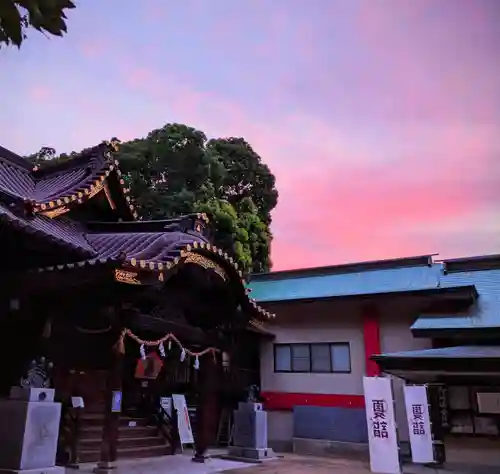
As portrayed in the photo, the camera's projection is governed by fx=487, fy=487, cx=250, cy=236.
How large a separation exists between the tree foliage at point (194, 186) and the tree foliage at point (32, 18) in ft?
66.1

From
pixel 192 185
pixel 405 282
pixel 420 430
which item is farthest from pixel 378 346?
pixel 192 185

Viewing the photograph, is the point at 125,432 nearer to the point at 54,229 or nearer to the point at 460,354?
the point at 54,229

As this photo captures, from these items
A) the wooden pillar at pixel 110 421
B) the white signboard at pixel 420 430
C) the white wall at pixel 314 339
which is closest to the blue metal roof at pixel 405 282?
the white wall at pixel 314 339

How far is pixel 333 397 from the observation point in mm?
16625

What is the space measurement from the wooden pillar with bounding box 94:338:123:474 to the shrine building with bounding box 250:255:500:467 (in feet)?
19.8

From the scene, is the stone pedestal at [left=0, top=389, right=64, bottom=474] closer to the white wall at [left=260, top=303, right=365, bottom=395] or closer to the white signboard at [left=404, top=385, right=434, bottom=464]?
the white signboard at [left=404, top=385, right=434, bottom=464]

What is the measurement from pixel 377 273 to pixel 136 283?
467 inches

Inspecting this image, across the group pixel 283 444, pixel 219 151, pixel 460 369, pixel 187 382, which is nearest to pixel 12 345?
pixel 187 382

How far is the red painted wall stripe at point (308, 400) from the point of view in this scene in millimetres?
16219

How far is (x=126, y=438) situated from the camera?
1279 centimetres

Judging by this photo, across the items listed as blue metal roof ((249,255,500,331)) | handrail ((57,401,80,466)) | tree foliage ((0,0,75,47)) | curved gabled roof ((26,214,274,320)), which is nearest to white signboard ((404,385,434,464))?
blue metal roof ((249,255,500,331))

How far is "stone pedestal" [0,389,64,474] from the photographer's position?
24.5ft

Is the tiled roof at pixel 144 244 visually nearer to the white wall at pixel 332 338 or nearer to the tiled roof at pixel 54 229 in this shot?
the tiled roof at pixel 54 229

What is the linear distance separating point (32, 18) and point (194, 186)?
23.4 metres
